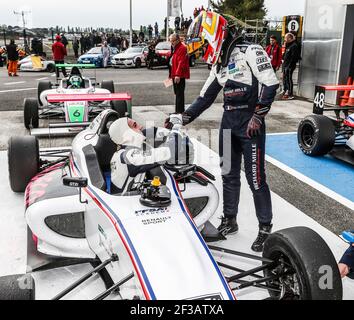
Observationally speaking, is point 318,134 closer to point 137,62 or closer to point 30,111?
point 30,111

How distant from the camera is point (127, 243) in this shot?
8.57 feet

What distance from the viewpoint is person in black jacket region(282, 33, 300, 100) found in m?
11.8

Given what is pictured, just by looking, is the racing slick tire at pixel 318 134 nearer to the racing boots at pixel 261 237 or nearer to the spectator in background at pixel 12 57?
the racing boots at pixel 261 237

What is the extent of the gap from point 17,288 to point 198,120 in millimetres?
7041

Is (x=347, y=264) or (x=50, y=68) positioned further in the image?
(x=50, y=68)

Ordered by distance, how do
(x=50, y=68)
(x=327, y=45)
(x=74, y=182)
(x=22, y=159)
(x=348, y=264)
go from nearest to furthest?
(x=348, y=264), (x=74, y=182), (x=22, y=159), (x=327, y=45), (x=50, y=68)

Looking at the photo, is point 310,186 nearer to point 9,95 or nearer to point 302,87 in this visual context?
point 302,87

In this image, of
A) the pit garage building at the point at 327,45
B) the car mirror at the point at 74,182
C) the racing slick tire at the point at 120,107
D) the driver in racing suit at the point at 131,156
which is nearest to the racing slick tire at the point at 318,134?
the racing slick tire at the point at 120,107

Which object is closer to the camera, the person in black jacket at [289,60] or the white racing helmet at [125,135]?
the white racing helmet at [125,135]

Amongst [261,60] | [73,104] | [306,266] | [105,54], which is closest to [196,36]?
[261,60]

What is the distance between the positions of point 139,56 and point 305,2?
11139 mm

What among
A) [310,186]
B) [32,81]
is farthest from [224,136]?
[32,81]

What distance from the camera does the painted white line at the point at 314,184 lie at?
495 centimetres

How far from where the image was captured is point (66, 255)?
11.4 ft
